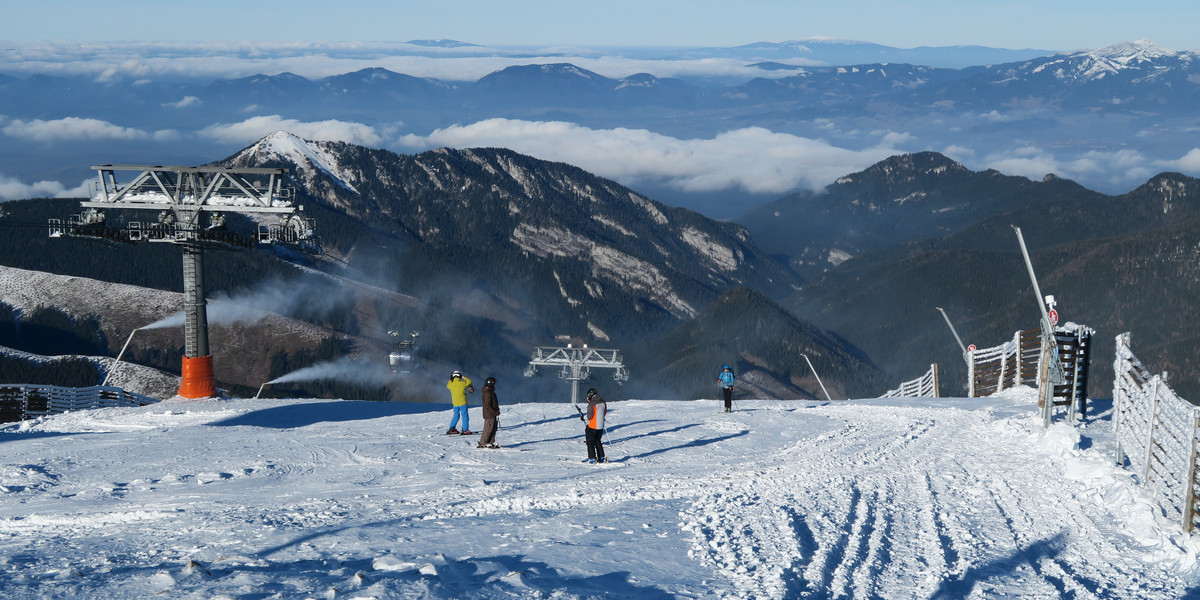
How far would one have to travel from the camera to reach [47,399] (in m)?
40.0

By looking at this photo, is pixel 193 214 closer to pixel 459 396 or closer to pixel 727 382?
pixel 459 396

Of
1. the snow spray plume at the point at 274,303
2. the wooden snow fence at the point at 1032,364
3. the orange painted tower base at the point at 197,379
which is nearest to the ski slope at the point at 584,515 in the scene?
the wooden snow fence at the point at 1032,364

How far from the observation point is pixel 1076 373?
92.7 ft

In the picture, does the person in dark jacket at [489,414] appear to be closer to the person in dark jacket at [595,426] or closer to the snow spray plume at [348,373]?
the person in dark jacket at [595,426]

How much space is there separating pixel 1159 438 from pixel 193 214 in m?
34.0

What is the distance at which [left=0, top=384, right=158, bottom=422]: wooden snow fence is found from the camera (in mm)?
38219

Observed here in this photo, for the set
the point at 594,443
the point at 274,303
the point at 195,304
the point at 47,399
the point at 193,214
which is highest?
the point at 193,214

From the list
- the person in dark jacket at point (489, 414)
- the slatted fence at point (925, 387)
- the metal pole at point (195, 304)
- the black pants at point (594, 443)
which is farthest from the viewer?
the slatted fence at point (925, 387)

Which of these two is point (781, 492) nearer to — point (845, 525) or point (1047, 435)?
point (845, 525)

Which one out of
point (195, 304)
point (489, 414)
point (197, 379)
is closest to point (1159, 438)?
point (489, 414)

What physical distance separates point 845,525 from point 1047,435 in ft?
32.3

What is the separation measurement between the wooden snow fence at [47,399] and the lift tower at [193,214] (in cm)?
509

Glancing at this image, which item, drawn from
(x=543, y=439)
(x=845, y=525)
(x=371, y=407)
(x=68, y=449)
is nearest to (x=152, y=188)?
(x=371, y=407)

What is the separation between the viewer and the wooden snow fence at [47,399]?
38.2 metres
